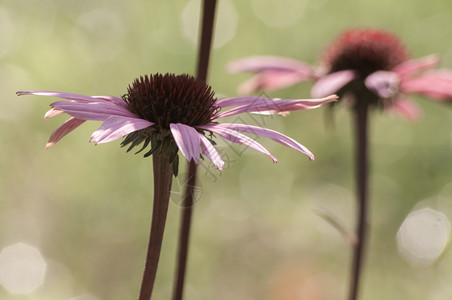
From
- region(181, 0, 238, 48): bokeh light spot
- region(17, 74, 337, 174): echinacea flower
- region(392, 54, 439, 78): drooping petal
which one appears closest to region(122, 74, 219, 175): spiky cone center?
region(17, 74, 337, 174): echinacea flower

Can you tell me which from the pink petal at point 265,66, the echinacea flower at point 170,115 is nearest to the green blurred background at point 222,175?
the pink petal at point 265,66

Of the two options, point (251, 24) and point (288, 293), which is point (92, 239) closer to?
point (288, 293)

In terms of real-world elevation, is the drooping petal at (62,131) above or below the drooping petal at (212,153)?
above

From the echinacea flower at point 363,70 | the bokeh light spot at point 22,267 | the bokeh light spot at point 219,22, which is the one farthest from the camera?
the bokeh light spot at point 219,22

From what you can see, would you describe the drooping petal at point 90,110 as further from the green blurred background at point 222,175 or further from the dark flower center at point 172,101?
the green blurred background at point 222,175

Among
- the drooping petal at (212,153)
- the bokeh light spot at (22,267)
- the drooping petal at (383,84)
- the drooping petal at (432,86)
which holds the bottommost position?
the bokeh light spot at (22,267)

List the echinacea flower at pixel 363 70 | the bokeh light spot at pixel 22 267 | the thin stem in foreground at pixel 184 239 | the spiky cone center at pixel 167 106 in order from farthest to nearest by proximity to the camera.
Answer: the bokeh light spot at pixel 22 267 → the echinacea flower at pixel 363 70 → the thin stem in foreground at pixel 184 239 → the spiky cone center at pixel 167 106

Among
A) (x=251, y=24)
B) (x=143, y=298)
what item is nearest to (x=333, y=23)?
(x=251, y=24)
